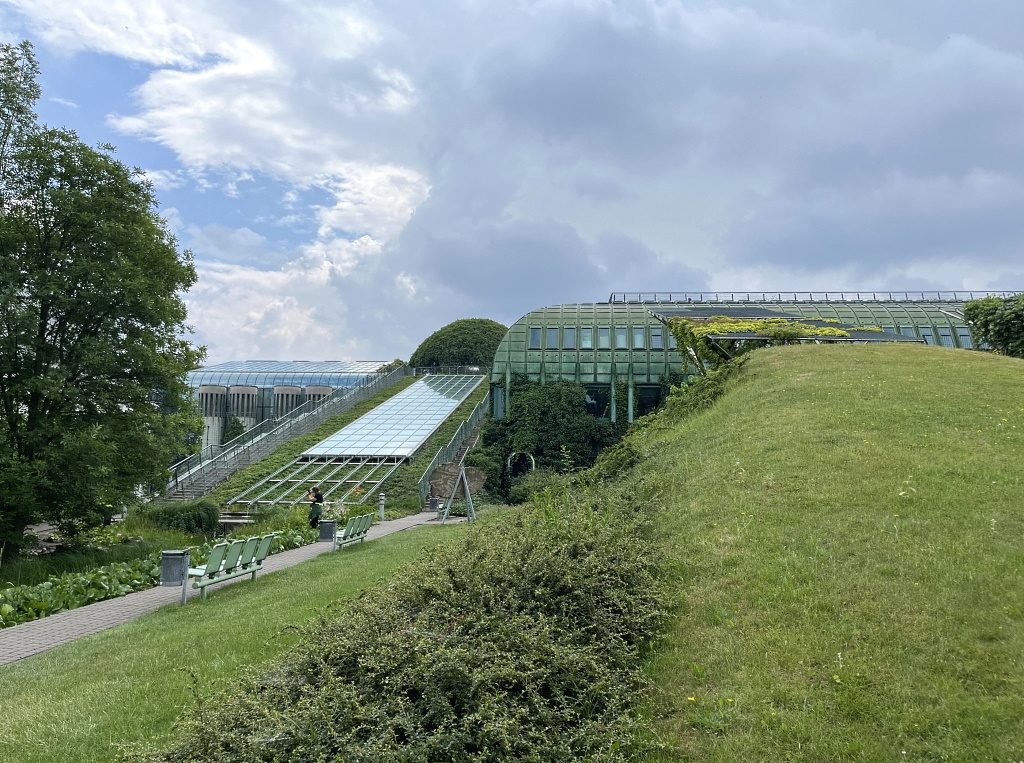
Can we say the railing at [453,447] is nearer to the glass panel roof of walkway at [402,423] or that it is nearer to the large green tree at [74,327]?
the glass panel roof of walkway at [402,423]

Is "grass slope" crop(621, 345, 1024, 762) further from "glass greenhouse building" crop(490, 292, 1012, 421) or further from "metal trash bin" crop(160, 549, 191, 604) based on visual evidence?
"glass greenhouse building" crop(490, 292, 1012, 421)

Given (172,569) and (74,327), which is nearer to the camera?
Answer: (172,569)

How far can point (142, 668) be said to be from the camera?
6785 mm

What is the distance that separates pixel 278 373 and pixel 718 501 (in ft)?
180

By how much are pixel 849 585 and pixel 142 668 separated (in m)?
6.46

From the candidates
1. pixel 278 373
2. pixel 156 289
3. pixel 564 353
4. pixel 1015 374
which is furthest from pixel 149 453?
pixel 278 373

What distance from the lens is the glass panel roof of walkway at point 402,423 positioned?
3347cm

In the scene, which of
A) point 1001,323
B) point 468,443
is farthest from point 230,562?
point 468,443

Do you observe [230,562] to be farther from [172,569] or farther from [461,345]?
[461,345]

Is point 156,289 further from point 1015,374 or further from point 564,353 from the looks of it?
point 564,353

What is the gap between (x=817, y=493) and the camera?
842cm

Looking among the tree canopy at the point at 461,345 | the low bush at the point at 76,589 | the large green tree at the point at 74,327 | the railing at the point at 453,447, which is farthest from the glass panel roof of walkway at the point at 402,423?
the low bush at the point at 76,589

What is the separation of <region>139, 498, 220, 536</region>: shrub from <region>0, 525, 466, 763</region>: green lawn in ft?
34.7

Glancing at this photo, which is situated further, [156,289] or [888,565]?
[156,289]
